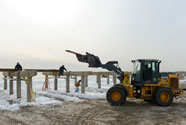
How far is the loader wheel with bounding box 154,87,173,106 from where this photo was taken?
8.87m

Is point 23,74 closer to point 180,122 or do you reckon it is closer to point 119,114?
point 119,114

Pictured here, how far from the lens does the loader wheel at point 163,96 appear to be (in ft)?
29.1

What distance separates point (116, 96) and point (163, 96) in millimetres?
2420

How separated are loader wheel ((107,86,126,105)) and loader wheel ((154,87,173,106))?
5.51 feet

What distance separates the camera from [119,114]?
7.26m

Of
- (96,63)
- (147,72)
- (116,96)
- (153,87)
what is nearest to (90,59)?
(96,63)

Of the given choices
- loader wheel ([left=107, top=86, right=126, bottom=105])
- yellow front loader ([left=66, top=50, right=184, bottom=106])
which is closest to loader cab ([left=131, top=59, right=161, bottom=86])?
yellow front loader ([left=66, top=50, right=184, bottom=106])

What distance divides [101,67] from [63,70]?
478 centimetres

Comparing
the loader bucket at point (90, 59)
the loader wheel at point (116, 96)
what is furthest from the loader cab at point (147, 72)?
the loader bucket at point (90, 59)

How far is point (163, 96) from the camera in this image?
905cm

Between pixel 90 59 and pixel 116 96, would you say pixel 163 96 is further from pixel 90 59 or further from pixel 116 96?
pixel 90 59

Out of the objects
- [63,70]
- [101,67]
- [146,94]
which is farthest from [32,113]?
[63,70]

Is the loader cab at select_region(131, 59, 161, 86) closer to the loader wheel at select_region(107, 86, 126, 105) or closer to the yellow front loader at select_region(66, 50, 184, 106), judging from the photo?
the yellow front loader at select_region(66, 50, 184, 106)

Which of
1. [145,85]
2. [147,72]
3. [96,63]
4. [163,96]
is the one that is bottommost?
[163,96]
